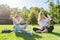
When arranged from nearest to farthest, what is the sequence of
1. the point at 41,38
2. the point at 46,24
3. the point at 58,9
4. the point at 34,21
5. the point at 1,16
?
the point at 41,38 → the point at 46,24 → the point at 34,21 → the point at 1,16 → the point at 58,9

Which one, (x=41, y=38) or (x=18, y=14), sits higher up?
(x=18, y=14)

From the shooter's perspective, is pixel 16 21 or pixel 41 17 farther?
pixel 41 17

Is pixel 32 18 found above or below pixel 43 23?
below

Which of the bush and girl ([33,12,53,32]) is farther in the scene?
the bush

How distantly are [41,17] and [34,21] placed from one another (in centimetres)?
403

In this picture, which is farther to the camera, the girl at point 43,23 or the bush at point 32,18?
the bush at point 32,18

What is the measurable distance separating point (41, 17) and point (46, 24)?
38cm

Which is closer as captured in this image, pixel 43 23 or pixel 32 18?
pixel 43 23

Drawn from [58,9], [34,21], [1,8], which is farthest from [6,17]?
[58,9]

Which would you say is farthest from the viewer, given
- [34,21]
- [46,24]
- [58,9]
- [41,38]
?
[58,9]

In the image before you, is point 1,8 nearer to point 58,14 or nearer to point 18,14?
point 58,14

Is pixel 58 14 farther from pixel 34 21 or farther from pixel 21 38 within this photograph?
pixel 21 38

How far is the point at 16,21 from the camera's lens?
718 cm

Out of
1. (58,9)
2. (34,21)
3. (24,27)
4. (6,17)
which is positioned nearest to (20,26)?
(24,27)
